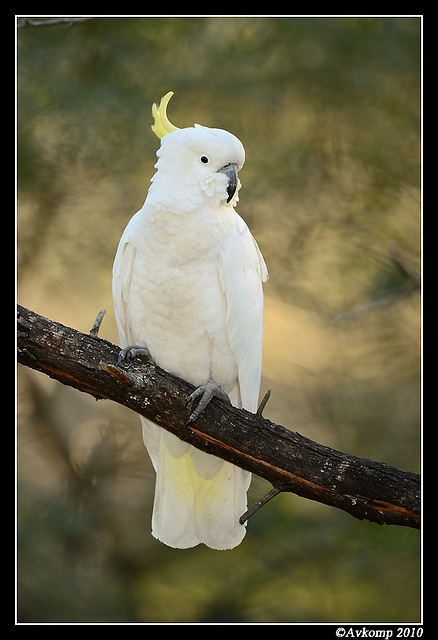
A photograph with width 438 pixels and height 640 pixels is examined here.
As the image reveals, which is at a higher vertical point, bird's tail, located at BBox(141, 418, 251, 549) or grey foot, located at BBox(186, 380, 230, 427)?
grey foot, located at BBox(186, 380, 230, 427)

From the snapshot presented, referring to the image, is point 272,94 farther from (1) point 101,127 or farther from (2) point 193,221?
(2) point 193,221

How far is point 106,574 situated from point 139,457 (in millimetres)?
604

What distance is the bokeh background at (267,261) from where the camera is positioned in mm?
3227

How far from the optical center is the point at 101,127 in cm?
335

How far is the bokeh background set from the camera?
323cm

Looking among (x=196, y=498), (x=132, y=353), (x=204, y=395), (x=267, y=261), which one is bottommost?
(x=196, y=498)

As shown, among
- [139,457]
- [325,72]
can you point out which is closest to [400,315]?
[325,72]

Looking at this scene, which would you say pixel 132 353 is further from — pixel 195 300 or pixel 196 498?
pixel 196 498

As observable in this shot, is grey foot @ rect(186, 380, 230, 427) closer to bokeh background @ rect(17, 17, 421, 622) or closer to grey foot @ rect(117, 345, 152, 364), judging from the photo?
grey foot @ rect(117, 345, 152, 364)

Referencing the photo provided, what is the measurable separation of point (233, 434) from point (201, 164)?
887 millimetres

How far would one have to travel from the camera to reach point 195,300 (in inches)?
86.2

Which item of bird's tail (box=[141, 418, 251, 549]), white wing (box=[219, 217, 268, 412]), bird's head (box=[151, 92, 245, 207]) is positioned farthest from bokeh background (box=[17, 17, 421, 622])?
bird's head (box=[151, 92, 245, 207])

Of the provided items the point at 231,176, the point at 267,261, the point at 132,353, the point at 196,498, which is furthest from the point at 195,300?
the point at 267,261

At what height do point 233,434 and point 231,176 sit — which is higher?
point 231,176
